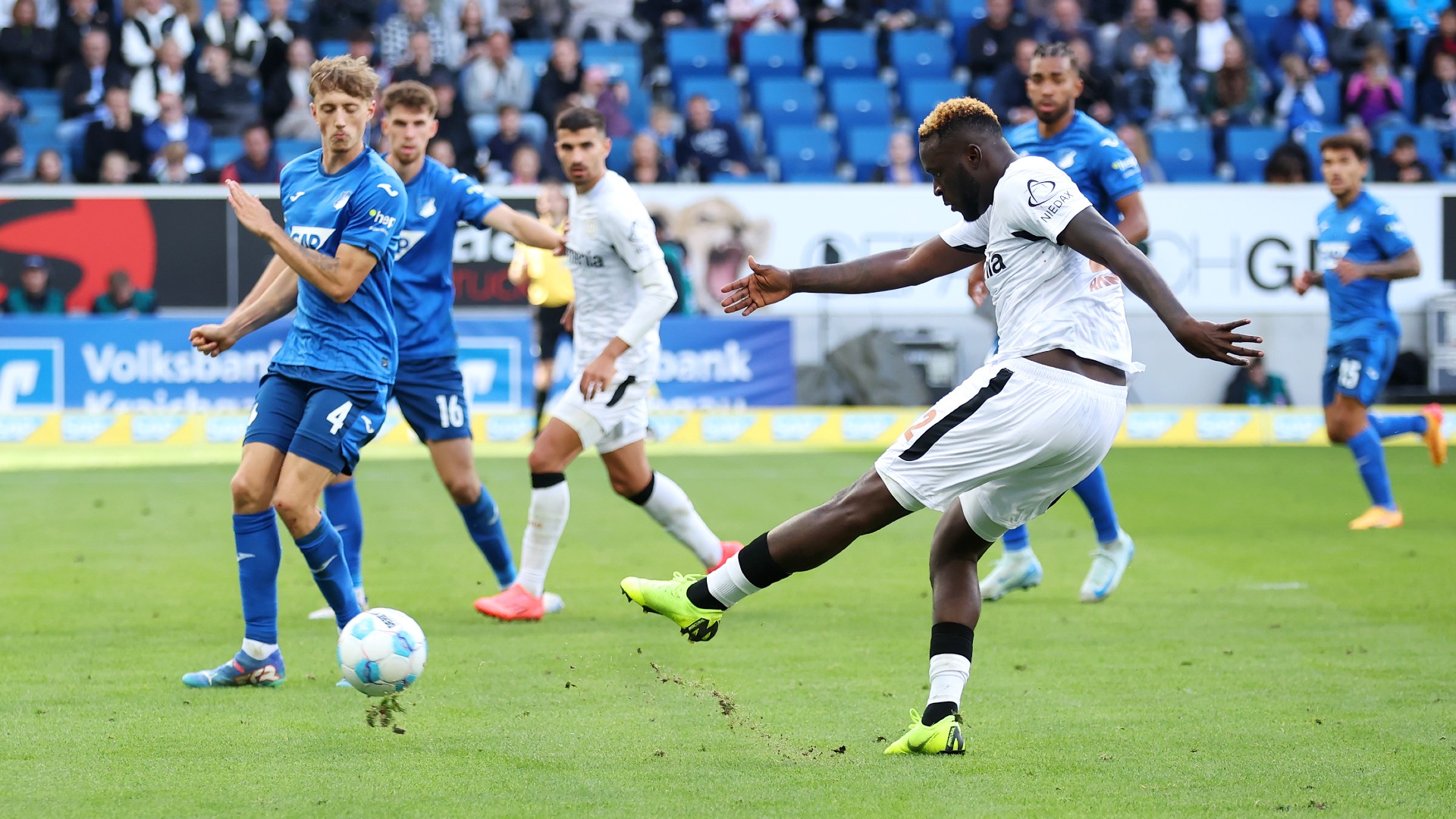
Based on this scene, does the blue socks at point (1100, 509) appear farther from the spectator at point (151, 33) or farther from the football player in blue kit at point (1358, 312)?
the spectator at point (151, 33)

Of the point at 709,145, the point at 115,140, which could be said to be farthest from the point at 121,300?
the point at 709,145

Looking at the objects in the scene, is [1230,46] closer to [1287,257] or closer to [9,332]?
[1287,257]

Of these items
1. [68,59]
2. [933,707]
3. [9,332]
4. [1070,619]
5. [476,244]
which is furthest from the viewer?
[68,59]

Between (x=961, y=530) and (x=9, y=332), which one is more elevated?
(x=961, y=530)

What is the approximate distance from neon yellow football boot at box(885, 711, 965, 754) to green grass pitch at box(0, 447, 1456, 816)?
0.23ft

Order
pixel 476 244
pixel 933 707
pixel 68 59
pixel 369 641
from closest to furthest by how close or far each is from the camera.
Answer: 1. pixel 933 707
2. pixel 369 641
3. pixel 476 244
4. pixel 68 59

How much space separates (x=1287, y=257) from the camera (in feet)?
61.3

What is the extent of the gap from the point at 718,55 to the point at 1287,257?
7947 millimetres

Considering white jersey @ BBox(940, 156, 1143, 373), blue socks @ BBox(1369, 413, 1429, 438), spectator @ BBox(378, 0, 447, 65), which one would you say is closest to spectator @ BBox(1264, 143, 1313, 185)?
blue socks @ BBox(1369, 413, 1429, 438)

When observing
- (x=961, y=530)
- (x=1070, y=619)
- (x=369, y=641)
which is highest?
(x=961, y=530)

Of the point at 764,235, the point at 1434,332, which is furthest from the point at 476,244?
the point at 1434,332

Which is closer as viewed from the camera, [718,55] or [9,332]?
[9,332]

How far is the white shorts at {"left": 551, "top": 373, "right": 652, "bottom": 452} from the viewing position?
745 centimetres

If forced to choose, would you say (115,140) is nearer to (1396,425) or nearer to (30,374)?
(30,374)
